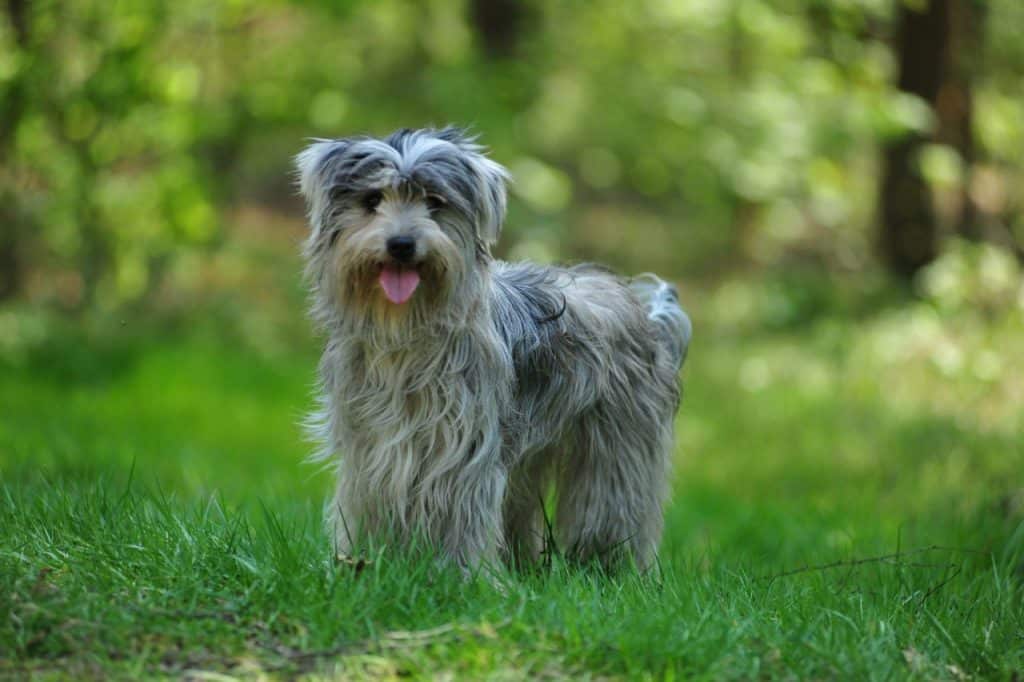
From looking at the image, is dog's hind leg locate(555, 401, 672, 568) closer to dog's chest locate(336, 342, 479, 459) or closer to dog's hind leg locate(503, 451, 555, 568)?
dog's hind leg locate(503, 451, 555, 568)

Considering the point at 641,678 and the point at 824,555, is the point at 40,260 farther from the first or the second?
the point at 641,678

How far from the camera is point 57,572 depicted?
4.12 meters

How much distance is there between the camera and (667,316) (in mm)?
5812

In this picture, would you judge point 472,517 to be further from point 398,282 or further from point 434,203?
point 434,203

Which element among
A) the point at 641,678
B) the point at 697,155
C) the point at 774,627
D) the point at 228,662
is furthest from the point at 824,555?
the point at 697,155

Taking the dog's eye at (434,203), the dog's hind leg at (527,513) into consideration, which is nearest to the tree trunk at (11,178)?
the dog's hind leg at (527,513)

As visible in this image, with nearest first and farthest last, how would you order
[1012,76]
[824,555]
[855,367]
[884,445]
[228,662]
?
[228,662] < [824,555] < [884,445] < [855,367] < [1012,76]

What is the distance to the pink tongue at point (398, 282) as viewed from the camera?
434 centimetres

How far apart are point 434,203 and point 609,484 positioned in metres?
1.52

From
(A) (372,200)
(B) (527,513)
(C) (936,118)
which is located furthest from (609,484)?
(C) (936,118)

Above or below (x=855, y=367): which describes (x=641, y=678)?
above

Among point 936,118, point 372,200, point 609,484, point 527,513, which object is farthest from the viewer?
point 936,118

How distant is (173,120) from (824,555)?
7967mm

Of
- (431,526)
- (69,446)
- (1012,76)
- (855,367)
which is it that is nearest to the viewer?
(431,526)
